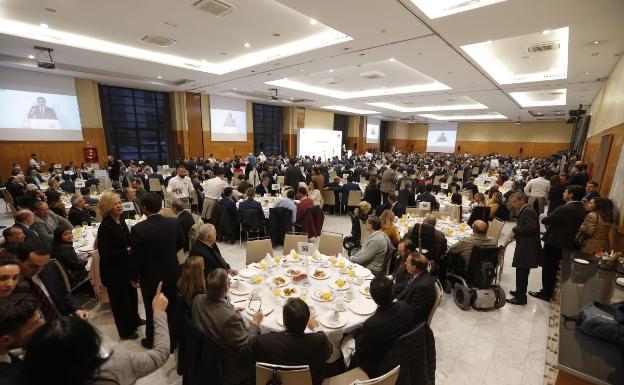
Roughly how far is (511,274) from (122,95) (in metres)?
14.9

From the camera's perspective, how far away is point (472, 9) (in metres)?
4.29

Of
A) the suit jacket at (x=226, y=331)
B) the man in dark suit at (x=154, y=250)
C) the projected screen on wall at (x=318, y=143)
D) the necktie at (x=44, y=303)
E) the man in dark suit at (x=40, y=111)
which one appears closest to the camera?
the suit jacket at (x=226, y=331)

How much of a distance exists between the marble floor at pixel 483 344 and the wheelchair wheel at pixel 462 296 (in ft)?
0.27

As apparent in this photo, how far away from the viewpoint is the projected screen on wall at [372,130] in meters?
26.4

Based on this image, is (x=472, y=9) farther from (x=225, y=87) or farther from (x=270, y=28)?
(x=225, y=87)

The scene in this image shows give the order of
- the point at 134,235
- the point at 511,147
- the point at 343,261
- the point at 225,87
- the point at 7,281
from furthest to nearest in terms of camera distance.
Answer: the point at 511,147, the point at 225,87, the point at 343,261, the point at 134,235, the point at 7,281

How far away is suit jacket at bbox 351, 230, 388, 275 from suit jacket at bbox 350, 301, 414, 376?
1506mm

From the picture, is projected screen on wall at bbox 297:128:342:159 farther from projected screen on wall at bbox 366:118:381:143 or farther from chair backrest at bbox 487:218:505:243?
chair backrest at bbox 487:218:505:243

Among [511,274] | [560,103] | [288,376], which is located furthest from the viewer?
[560,103]

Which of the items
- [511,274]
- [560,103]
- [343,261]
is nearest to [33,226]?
[343,261]

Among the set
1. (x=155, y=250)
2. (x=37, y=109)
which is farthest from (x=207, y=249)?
(x=37, y=109)

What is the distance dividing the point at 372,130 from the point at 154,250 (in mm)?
26328

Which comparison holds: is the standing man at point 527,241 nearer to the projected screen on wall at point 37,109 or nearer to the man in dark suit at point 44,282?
the man in dark suit at point 44,282

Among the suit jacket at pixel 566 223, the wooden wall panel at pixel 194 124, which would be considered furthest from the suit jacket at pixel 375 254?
the wooden wall panel at pixel 194 124
